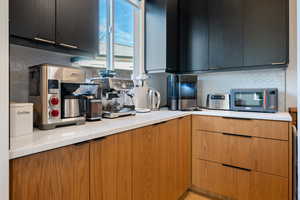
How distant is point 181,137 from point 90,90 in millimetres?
1029

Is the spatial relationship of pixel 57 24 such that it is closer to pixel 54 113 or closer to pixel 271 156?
pixel 54 113

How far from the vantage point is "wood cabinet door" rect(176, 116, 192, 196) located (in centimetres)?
188

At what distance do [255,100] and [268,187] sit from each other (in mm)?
878

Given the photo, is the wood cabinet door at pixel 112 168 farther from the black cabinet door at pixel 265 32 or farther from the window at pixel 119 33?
the black cabinet door at pixel 265 32

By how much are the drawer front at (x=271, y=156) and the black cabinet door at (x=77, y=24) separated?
5.76ft

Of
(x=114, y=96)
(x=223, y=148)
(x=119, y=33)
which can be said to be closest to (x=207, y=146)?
(x=223, y=148)

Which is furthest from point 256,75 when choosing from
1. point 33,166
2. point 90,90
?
point 33,166

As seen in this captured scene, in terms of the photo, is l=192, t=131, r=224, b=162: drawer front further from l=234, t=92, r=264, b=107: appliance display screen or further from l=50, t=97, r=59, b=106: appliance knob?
l=50, t=97, r=59, b=106: appliance knob

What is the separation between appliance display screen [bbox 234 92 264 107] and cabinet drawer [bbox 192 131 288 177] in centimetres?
46

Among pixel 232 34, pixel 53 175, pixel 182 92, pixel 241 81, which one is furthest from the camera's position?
pixel 241 81

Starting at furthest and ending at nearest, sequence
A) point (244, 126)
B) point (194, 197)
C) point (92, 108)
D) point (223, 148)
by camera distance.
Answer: point (194, 197)
point (223, 148)
point (244, 126)
point (92, 108)

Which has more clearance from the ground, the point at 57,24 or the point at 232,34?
the point at 232,34

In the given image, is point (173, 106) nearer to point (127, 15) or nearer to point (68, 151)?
point (127, 15)

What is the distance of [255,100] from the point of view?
207 centimetres
